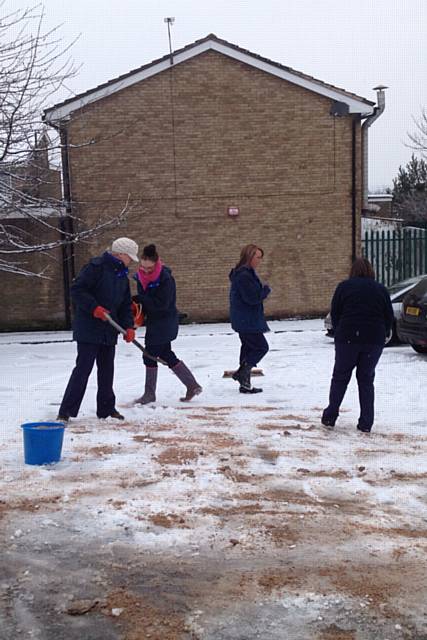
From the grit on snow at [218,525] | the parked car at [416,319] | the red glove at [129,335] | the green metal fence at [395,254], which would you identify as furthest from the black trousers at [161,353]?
the green metal fence at [395,254]

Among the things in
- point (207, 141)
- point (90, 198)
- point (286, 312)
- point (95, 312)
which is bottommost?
point (286, 312)

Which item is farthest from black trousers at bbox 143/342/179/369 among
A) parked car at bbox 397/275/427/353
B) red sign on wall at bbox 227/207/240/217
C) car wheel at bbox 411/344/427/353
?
red sign on wall at bbox 227/207/240/217

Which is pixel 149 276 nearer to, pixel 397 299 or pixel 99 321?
pixel 99 321

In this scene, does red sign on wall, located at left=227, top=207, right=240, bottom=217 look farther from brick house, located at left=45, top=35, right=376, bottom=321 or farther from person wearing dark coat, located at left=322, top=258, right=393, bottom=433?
person wearing dark coat, located at left=322, top=258, right=393, bottom=433

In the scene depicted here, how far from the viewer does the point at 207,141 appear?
19.0m

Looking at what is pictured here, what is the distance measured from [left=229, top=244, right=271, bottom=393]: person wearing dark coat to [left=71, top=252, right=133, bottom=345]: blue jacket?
1.78 metres

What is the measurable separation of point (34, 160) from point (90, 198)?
14.8 ft

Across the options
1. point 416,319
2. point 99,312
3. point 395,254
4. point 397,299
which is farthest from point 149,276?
point 395,254

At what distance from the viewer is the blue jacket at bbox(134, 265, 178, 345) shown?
827 cm

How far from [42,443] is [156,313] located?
2.73 metres

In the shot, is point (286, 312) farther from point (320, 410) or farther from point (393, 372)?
point (320, 410)

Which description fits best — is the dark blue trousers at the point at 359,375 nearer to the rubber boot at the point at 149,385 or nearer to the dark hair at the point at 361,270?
the dark hair at the point at 361,270

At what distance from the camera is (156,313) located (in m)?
8.38

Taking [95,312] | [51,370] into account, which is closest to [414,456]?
[95,312]
